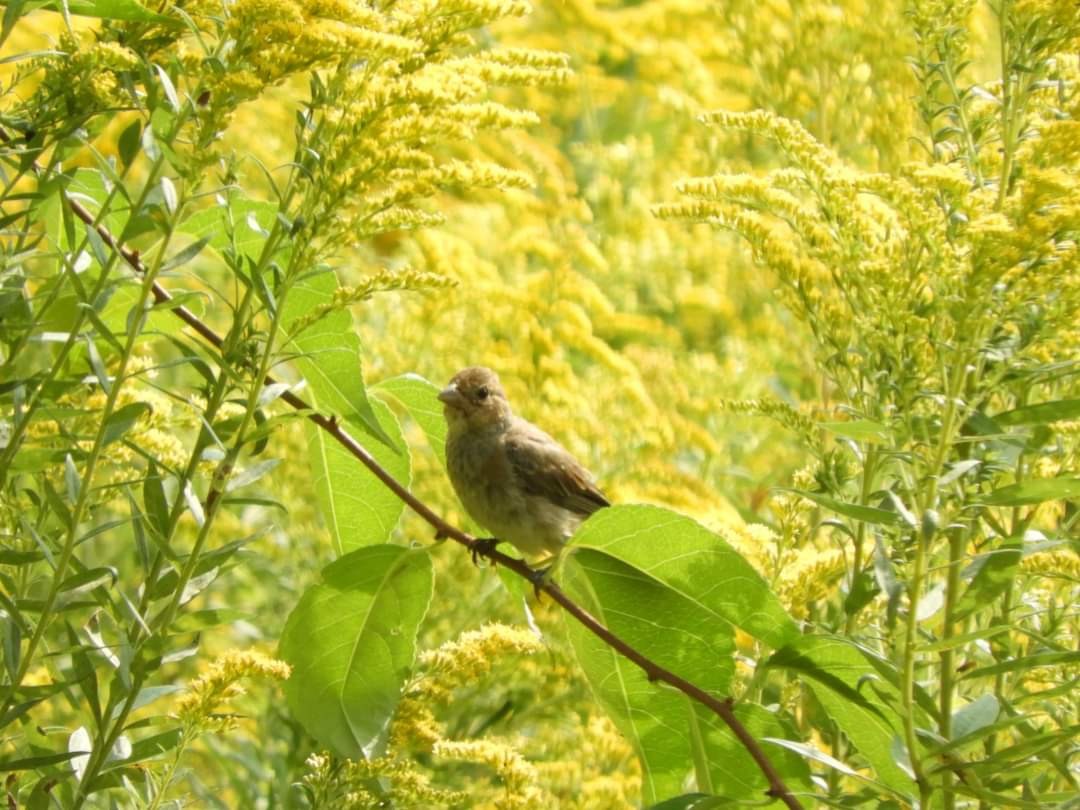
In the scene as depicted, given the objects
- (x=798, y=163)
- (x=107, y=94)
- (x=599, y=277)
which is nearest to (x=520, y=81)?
(x=798, y=163)

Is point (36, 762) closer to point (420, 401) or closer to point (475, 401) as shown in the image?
point (420, 401)

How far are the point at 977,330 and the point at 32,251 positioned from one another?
45.6 inches

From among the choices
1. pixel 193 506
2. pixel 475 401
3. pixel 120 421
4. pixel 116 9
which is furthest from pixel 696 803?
pixel 475 401

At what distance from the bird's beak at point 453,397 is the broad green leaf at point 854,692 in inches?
70.2

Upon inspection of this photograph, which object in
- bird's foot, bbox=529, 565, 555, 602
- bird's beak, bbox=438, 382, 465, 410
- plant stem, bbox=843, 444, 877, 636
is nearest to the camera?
bird's foot, bbox=529, 565, 555, 602

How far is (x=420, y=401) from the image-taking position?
7.70 feet

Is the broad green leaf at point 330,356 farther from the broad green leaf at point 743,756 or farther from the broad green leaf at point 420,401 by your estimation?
the broad green leaf at point 743,756

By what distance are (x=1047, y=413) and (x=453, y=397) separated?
2027 millimetres

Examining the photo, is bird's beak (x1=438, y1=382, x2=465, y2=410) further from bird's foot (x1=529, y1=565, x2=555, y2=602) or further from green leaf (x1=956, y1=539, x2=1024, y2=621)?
green leaf (x1=956, y1=539, x2=1024, y2=621)

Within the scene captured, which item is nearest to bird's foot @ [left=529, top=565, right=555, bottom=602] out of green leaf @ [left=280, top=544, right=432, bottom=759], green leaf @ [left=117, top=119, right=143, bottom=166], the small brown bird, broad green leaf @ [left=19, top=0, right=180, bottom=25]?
green leaf @ [left=280, top=544, right=432, bottom=759]

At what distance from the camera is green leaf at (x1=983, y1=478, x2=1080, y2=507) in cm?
170

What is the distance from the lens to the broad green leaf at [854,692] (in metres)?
1.88

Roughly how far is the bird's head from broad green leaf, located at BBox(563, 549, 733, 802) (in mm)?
1556

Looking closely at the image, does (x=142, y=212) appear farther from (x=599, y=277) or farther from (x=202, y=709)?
(x=599, y=277)
